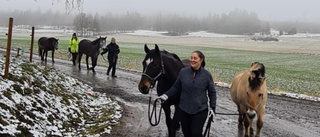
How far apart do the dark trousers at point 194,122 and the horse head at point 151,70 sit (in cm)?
101

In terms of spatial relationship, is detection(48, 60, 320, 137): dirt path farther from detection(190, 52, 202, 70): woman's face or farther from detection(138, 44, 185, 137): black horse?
detection(190, 52, 202, 70): woman's face

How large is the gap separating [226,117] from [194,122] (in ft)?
15.9

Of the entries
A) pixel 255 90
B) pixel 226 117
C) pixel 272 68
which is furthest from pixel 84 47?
pixel 272 68

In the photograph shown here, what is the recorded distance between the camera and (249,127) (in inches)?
292

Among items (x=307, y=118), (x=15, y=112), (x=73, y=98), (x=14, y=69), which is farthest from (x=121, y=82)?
(x=15, y=112)

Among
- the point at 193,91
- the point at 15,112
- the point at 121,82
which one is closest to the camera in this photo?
the point at 193,91

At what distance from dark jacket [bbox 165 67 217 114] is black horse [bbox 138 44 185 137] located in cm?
40

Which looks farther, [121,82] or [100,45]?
[100,45]

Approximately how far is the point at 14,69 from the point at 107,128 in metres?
3.09

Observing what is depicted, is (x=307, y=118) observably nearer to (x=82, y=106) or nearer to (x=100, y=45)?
(x=82, y=106)

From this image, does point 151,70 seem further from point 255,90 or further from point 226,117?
point 226,117

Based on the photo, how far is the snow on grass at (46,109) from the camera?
6.18m

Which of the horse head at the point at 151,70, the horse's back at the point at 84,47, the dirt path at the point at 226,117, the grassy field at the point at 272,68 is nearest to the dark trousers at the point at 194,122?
the horse head at the point at 151,70

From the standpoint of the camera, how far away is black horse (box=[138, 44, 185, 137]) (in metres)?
5.98
